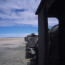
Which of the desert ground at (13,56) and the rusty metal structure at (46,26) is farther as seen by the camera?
the desert ground at (13,56)

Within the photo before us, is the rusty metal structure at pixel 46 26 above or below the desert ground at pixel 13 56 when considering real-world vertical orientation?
above

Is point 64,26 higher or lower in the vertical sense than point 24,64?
higher

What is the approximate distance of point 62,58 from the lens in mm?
4070

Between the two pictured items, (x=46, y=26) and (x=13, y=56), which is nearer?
(x=46, y=26)

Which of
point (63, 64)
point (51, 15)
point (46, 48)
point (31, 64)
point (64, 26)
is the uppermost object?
point (51, 15)

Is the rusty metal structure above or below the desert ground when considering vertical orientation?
above

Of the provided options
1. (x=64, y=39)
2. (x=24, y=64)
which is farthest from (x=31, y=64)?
(x=64, y=39)

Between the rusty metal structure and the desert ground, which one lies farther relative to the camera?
the desert ground

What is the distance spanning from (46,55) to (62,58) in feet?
2.40

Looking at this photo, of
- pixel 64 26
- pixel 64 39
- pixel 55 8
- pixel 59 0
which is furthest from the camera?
pixel 55 8

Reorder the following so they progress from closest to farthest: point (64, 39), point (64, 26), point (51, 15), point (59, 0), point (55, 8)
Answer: point (64, 26) → point (64, 39) → point (59, 0) → point (55, 8) → point (51, 15)

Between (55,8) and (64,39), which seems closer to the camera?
(64,39)

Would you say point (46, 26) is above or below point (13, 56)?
above

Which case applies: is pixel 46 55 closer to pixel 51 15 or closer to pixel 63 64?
pixel 63 64
